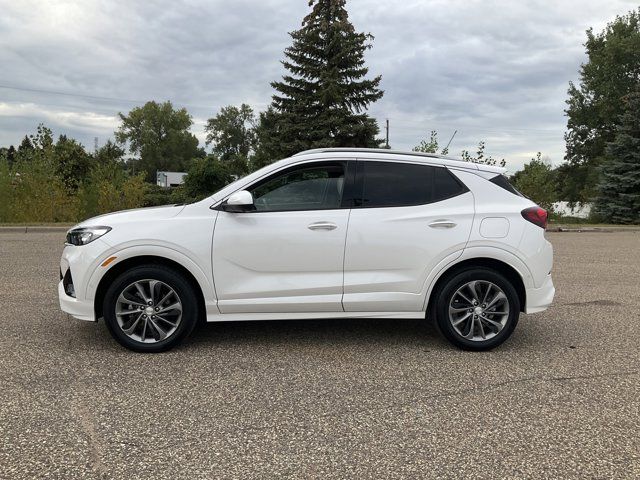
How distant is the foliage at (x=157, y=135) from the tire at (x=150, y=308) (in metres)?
89.4

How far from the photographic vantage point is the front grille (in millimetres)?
4512

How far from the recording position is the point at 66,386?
12.5ft

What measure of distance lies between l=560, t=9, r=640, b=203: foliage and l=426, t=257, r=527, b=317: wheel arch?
40.9 metres

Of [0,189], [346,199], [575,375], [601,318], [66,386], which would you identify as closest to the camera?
[66,386]

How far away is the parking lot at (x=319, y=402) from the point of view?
9.37 ft

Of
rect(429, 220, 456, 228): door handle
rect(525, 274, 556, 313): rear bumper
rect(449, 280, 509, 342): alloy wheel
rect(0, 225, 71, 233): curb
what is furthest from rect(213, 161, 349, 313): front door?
rect(0, 225, 71, 233): curb

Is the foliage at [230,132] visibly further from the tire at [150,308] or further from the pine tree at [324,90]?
the tire at [150,308]

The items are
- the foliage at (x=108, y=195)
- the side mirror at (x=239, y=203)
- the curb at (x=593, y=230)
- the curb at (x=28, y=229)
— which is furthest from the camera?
the curb at (x=593, y=230)

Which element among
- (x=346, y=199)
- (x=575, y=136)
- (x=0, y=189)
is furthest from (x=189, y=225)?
(x=575, y=136)

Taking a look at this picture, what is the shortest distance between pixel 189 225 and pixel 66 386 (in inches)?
59.9

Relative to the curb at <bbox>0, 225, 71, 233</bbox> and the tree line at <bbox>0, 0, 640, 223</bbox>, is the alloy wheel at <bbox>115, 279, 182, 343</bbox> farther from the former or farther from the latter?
the curb at <bbox>0, 225, 71, 233</bbox>

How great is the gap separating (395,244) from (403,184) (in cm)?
58

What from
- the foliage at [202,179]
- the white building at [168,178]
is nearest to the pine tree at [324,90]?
the foliage at [202,179]

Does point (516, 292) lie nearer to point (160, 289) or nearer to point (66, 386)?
point (160, 289)
